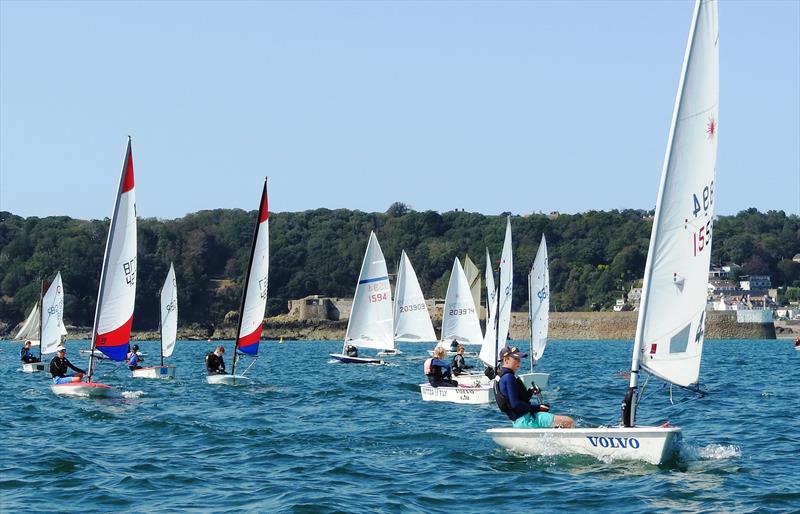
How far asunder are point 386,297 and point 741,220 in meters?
151

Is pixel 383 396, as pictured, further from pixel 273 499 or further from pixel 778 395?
pixel 273 499

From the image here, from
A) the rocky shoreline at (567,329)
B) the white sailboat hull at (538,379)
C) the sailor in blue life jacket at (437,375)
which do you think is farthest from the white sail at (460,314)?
the rocky shoreline at (567,329)

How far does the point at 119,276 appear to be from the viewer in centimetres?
2680

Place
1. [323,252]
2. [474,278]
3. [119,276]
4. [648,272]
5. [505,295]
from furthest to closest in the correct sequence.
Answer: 1. [323,252]
2. [474,278]
3. [505,295]
4. [119,276]
5. [648,272]

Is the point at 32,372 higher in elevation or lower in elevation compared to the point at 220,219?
lower

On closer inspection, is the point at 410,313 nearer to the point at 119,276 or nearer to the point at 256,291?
the point at 256,291

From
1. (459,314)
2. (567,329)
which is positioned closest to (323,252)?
(567,329)

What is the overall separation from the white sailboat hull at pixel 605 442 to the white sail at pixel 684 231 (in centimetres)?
65

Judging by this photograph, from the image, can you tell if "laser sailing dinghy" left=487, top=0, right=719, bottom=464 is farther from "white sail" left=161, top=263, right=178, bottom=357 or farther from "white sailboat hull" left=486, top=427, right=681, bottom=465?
"white sail" left=161, top=263, right=178, bottom=357

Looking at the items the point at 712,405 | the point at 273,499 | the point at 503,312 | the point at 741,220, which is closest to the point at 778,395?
the point at 712,405

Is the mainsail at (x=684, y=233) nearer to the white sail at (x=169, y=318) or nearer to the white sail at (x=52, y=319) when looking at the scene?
the white sail at (x=169, y=318)

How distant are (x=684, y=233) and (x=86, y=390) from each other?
14022 mm

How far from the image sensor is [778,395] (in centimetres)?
2739

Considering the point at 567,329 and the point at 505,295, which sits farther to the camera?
the point at 567,329
